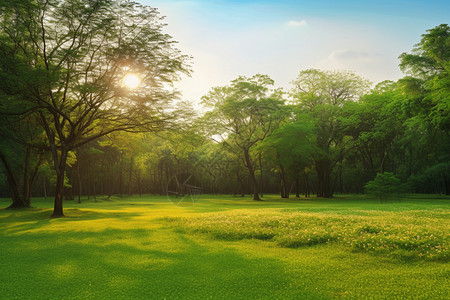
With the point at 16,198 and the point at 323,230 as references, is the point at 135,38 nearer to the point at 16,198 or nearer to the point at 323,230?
the point at 323,230

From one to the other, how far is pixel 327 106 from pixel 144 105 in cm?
3607

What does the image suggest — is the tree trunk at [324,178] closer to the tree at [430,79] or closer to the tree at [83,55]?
the tree at [430,79]

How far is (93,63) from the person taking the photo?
21875 mm

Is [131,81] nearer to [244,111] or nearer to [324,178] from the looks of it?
[244,111]

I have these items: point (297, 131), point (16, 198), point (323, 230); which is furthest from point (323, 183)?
point (16, 198)

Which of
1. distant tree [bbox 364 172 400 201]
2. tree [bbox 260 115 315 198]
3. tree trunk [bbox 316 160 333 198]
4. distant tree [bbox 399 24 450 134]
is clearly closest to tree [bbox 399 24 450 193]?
distant tree [bbox 399 24 450 134]

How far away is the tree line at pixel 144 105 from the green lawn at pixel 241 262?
11.9 metres

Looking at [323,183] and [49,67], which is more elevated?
[49,67]

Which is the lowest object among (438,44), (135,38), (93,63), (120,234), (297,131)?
(120,234)

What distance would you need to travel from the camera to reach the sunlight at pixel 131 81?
2195 cm

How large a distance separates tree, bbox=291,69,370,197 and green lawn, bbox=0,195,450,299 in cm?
3817

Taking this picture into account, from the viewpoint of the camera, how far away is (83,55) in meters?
20.8

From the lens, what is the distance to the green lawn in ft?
21.4

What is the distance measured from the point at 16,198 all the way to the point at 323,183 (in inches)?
1821
